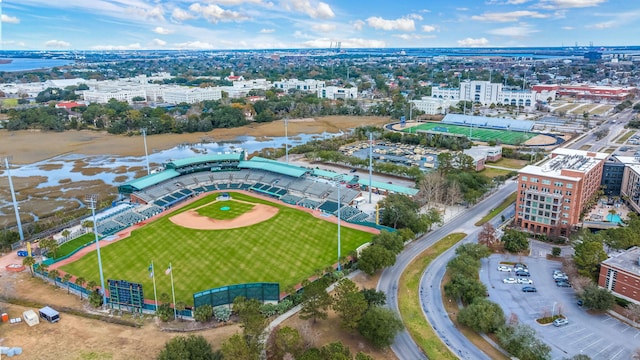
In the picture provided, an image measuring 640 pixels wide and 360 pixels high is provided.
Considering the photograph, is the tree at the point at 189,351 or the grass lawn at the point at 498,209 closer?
the tree at the point at 189,351

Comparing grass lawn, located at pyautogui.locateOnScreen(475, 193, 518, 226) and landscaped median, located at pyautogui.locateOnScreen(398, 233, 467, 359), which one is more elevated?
grass lawn, located at pyautogui.locateOnScreen(475, 193, 518, 226)

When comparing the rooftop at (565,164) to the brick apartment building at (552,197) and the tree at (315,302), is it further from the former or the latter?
the tree at (315,302)

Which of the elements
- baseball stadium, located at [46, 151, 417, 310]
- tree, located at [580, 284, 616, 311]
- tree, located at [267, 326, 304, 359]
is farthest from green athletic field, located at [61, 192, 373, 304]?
tree, located at [580, 284, 616, 311]

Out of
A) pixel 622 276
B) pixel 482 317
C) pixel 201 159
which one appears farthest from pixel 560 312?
pixel 201 159

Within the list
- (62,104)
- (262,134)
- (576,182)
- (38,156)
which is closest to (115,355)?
(576,182)

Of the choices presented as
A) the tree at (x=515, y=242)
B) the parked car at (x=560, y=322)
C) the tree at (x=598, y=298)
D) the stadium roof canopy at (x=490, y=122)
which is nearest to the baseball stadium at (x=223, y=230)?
the tree at (x=515, y=242)

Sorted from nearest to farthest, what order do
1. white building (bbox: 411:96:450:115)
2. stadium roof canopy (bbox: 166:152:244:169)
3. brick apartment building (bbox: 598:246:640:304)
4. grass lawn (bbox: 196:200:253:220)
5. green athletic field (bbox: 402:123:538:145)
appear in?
brick apartment building (bbox: 598:246:640:304) → grass lawn (bbox: 196:200:253:220) → stadium roof canopy (bbox: 166:152:244:169) → green athletic field (bbox: 402:123:538:145) → white building (bbox: 411:96:450:115)

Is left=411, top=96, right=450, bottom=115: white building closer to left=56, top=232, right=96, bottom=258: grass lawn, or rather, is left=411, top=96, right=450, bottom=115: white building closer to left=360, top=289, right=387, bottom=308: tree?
left=56, top=232, right=96, bottom=258: grass lawn
